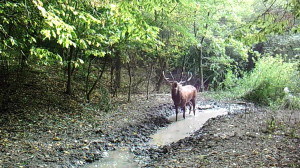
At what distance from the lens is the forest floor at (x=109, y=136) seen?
480 cm

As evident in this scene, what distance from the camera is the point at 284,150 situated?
4891mm

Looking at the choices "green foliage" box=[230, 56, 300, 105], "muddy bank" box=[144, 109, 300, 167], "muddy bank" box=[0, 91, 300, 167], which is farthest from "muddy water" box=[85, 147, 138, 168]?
"green foliage" box=[230, 56, 300, 105]

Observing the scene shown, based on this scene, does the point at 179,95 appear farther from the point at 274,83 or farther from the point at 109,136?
the point at 274,83

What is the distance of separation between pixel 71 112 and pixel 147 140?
8.47 feet

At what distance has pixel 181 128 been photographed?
850 cm

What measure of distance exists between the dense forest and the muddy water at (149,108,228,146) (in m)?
1.77

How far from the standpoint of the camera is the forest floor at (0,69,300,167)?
480cm

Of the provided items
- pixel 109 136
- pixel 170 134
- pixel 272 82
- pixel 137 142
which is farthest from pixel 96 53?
pixel 272 82

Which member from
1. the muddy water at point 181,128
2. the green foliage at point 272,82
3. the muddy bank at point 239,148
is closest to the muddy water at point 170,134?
the muddy water at point 181,128

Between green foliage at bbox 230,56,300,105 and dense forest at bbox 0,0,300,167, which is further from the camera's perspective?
green foliage at bbox 230,56,300,105

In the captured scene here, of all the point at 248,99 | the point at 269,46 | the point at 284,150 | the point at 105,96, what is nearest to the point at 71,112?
the point at 105,96

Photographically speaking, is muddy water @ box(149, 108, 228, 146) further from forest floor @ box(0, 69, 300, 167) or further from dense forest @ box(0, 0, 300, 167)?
dense forest @ box(0, 0, 300, 167)

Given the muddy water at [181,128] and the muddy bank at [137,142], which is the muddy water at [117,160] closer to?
the muddy bank at [137,142]

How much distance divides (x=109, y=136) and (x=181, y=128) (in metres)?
2.73
